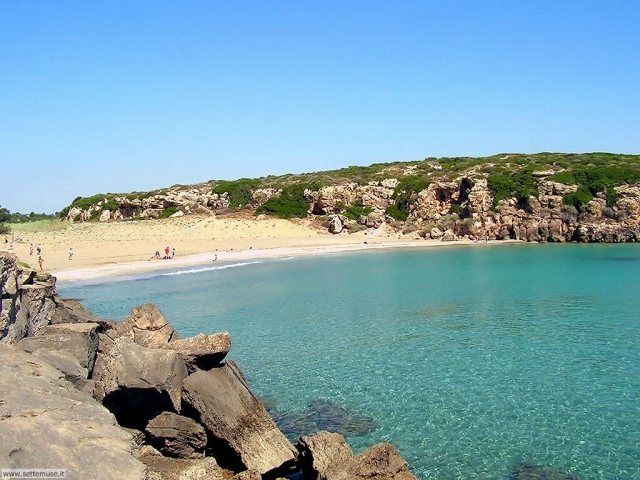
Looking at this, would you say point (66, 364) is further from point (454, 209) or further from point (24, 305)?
point (454, 209)

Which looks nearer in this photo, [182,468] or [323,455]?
[182,468]

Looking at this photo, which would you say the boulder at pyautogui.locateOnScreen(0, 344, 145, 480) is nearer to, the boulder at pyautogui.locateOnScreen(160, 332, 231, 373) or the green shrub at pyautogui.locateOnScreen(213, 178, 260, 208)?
the boulder at pyautogui.locateOnScreen(160, 332, 231, 373)

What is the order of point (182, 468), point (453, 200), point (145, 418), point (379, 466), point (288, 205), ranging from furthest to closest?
point (288, 205) < point (453, 200) < point (145, 418) < point (182, 468) < point (379, 466)

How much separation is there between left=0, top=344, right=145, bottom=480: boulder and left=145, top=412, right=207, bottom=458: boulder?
1.03m

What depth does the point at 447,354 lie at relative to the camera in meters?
15.4

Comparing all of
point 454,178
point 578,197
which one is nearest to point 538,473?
point 578,197

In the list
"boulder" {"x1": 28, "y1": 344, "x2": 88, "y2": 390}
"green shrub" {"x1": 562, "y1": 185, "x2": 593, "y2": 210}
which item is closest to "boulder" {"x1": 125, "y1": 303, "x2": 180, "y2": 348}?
"boulder" {"x1": 28, "y1": 344, "x2": 88, "y2": 390}

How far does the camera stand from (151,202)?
71.6 m

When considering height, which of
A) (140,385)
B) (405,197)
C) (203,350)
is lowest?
(140,385)

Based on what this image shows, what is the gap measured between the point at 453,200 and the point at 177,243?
3202cm

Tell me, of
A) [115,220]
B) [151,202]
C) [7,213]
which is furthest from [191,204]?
[7,213]

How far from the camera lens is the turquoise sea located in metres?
9.83

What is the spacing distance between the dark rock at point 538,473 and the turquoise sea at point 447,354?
18 cm

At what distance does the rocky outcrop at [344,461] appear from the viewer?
7.28m
